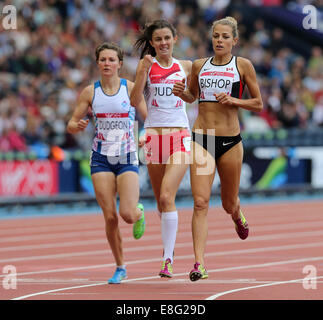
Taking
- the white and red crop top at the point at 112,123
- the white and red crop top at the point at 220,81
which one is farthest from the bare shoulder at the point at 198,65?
the white and red crop top at the point at 112,123

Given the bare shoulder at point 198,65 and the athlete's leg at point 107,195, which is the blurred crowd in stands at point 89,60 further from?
the athlete's leg at point 107,195

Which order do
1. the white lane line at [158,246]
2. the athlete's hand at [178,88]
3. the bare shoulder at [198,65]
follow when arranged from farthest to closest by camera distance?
the white lane line at [158,246]
the bare shoulder at [198,65]
the athlete's hand at [178,88]

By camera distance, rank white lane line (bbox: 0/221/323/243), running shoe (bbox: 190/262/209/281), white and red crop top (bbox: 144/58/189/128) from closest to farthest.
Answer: running shoe (bbox: 190/262/209/281)
white and red crop top (bbox: 144/58/189/128)
white lane line (bbox: 0/221/323/243)

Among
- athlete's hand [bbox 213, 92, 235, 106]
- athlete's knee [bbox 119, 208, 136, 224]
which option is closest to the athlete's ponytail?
athlete's hand [bbox 213, 92, 235, 106]

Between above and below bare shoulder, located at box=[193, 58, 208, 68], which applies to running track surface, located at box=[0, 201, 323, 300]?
below

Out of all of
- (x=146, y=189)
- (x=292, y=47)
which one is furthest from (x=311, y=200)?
(x=292, y=47)

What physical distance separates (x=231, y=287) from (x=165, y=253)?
0.77 metres

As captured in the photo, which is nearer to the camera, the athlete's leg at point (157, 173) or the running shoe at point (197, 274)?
the running shoe at point (197, 274)

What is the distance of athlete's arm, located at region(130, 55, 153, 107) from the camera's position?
31.6 feet

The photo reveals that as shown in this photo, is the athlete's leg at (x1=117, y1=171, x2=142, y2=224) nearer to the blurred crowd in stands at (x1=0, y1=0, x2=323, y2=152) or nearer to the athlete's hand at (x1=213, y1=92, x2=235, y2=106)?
the athlete's hand at (x1=213, y1=92, x2=235, y2=106)

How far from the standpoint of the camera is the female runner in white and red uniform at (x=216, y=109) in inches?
369

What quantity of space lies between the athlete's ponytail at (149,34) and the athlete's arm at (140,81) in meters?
→ 0.38

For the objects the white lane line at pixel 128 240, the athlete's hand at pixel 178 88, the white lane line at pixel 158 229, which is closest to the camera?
the athlete's hand at pixel 178 88

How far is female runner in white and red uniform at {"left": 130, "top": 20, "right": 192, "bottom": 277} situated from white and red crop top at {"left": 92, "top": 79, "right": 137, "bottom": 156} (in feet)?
0.53
